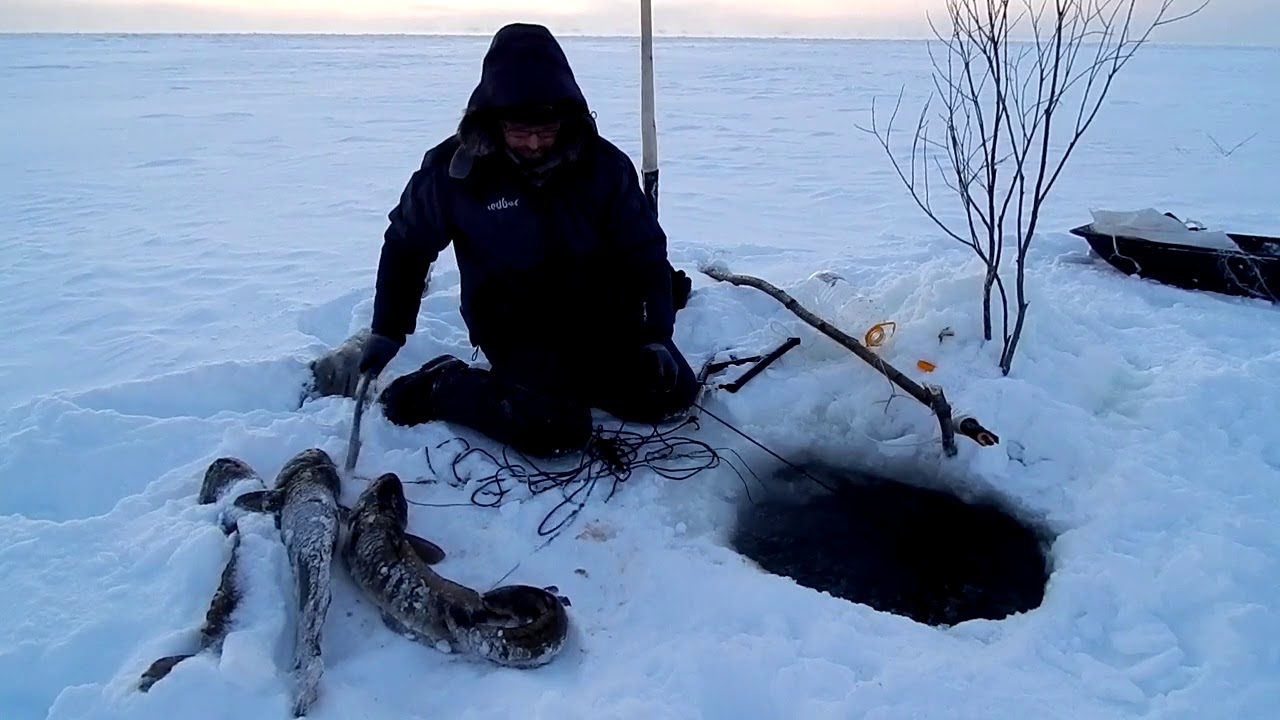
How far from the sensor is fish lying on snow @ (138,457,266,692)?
6.95 feet

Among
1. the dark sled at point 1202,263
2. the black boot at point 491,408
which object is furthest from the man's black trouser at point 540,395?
the dark sled at point 1202,263

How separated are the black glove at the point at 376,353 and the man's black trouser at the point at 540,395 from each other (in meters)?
0.15

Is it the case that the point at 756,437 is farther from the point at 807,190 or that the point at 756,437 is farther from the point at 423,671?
the point at 807,190

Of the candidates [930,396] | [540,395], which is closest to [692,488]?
[540,395]

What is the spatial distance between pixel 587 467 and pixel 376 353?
93cm

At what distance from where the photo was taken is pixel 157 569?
8.09ft

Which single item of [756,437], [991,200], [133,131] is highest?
[991,200]

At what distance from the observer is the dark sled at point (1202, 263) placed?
4.72 m

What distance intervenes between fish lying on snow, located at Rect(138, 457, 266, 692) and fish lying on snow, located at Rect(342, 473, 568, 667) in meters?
0.33

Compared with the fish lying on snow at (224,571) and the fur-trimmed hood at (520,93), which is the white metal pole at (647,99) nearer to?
the fur-trimmed hood at (520,93)

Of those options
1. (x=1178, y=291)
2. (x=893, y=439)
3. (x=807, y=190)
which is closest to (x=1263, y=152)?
(x=807, y=190)

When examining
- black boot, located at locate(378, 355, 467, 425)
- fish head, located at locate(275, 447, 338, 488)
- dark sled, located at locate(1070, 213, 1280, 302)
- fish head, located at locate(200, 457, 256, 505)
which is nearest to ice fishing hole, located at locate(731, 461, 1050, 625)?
black boot, located at locate(378, 355, 467, 425)

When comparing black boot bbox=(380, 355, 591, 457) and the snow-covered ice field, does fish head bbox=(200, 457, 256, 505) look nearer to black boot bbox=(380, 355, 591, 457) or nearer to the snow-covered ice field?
the snow-covered ice field

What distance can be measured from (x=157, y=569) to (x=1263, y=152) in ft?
40.9
